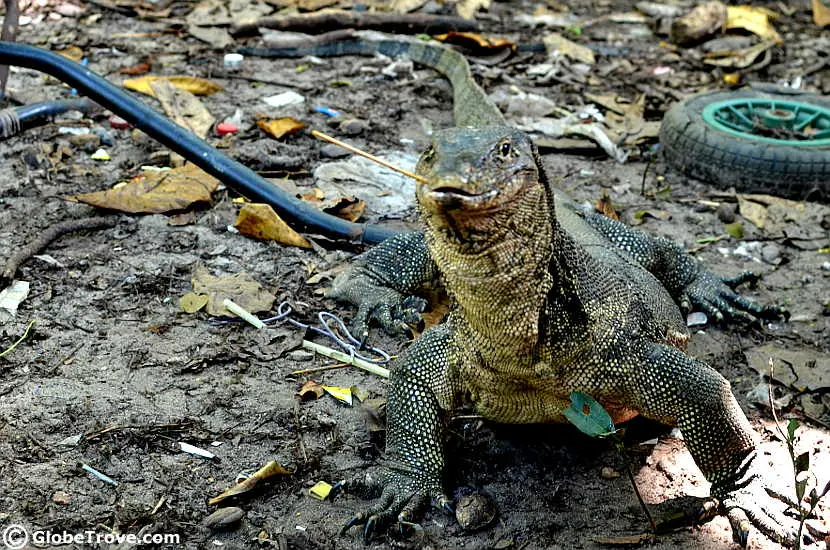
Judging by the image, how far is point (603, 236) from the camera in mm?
5414

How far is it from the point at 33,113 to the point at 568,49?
565 cm

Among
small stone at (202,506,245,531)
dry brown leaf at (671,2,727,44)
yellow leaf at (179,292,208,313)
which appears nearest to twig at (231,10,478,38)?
dry brown leaf at (671,2,727,44)

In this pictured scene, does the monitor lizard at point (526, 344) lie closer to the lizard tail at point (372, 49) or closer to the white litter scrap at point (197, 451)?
the white litter scrap at point (197, 451)

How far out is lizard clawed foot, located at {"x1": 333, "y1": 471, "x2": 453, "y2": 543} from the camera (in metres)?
3.82

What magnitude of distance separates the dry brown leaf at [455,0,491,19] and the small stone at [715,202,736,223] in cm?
484

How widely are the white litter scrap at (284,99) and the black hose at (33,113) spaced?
155 centimetres

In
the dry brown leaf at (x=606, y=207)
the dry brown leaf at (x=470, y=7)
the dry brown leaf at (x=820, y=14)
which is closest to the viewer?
the dry brown leaf at (x=606, y=207)

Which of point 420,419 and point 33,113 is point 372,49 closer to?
point 33,113

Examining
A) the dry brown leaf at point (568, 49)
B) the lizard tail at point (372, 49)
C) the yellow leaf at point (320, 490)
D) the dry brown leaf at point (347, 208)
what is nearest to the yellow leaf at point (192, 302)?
the dry brown leaf at point (347, 208)

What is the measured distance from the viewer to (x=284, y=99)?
28.1 feet

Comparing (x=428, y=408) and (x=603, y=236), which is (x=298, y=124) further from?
(x=428, y=408)

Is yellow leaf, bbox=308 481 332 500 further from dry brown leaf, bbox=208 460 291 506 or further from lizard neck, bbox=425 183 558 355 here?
lizard neck, bbox=425 183 558 355

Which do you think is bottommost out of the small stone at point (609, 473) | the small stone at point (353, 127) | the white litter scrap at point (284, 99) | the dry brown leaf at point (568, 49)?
the dry brown leaf at point (568, 49)

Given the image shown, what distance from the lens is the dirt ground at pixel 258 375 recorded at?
3.86m
